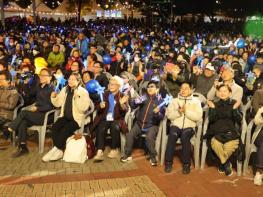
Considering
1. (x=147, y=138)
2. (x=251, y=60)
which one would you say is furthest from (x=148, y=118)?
(x=251, y=60)

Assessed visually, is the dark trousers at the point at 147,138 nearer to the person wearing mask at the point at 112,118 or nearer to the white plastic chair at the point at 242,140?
the person wearing mask at the point at 112,118

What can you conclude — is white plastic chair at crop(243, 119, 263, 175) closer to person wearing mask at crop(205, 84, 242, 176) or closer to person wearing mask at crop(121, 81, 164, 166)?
person wearing mask at crop(205, 84, 242, 176)

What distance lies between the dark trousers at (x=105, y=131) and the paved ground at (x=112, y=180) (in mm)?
290

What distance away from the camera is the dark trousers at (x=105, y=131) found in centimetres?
685

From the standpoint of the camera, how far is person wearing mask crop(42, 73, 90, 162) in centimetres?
680

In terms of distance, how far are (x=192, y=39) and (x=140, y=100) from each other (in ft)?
53.4

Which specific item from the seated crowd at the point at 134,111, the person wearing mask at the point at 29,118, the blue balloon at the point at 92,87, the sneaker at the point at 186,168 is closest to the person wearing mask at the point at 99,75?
the seated crowd at the point at 134,111

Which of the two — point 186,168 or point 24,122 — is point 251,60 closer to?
point 186,168

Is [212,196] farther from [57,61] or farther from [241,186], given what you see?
[57,61]

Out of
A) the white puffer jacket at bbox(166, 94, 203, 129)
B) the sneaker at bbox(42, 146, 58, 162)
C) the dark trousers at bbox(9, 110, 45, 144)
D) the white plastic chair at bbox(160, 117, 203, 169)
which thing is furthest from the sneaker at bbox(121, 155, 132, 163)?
the dark trousers at bbox(9, 110, 45, 144)

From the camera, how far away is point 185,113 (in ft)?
20.7

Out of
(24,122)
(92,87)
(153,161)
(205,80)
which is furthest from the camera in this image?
A: (205,80)

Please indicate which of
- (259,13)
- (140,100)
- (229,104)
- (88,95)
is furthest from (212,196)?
(259,13)

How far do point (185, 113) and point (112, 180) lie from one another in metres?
1.44
